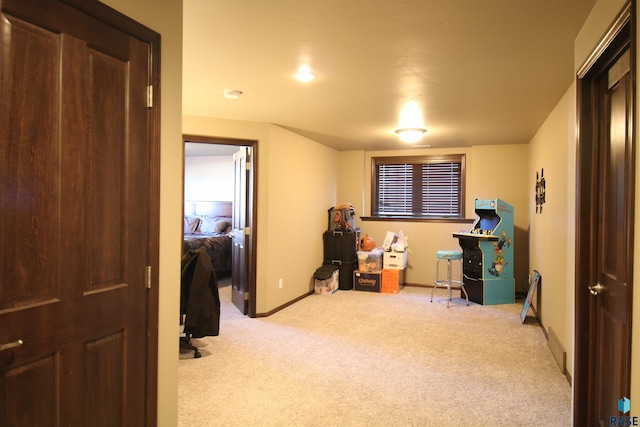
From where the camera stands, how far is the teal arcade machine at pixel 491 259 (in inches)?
221

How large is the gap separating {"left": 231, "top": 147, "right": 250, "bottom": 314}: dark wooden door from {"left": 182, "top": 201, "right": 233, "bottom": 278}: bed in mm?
1277

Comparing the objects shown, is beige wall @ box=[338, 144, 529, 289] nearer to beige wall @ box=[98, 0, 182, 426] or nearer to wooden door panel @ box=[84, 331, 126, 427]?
beige wall @ box=[98, 0, 182, 426]

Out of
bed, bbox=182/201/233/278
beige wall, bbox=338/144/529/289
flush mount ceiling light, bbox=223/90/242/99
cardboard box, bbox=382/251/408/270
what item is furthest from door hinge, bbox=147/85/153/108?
beige wall, bbox=338/144/529/289

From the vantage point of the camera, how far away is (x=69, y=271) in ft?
4.81

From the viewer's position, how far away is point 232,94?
144 inches

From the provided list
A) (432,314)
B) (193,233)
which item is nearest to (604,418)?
(432,314)

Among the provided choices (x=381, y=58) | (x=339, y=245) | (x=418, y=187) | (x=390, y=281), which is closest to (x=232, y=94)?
(x=381, y=58)

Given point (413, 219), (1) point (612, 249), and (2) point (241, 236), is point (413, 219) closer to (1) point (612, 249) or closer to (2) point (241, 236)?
(2) point (241, 236)

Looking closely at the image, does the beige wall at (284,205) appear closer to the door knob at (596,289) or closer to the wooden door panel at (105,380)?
the wooden door panel at (105,380)

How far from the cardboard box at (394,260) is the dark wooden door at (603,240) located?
4.09m

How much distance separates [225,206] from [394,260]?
3.89 m

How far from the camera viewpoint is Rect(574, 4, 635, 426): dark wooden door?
71.1 inches

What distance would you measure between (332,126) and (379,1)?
3.10 metres

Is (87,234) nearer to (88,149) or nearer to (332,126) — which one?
(88,149)
